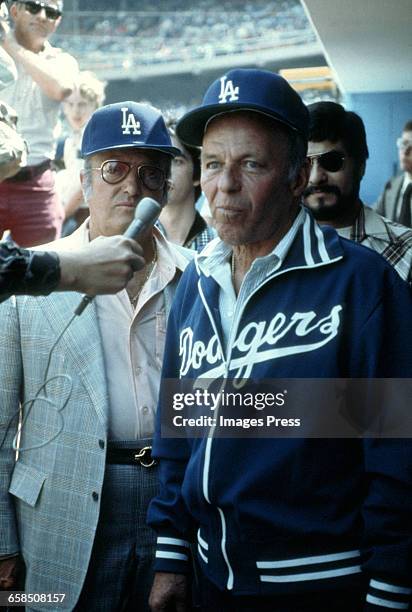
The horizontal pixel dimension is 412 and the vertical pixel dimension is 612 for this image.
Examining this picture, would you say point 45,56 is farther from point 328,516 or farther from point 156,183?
point 328,516

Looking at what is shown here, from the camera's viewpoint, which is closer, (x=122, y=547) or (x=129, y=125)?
(x=122, y=547)

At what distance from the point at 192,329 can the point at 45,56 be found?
2.19 m

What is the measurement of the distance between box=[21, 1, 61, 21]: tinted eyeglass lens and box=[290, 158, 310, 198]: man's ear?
73.9 inches

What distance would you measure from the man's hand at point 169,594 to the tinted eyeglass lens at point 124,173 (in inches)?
36.8

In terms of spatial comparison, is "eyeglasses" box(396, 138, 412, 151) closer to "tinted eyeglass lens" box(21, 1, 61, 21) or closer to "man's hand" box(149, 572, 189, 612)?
"tinted eyeglass lens" box(21, 1, 61, 21)

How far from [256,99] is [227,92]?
2.7 inches

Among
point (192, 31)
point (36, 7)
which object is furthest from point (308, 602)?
point (192, 31)

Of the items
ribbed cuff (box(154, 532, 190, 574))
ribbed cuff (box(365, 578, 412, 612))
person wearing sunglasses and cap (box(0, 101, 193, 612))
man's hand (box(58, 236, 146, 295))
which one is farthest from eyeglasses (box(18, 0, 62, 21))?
ribbed cuff (box(365, 578, 412, 612))

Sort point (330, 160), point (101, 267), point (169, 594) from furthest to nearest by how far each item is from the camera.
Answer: point (330, 160) → point (169, 594) → point (101, 267)

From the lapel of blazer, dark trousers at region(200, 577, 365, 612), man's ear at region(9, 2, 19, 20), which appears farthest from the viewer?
man's ear at region(9, 2, 19, 20)

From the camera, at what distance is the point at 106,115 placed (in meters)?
2.23

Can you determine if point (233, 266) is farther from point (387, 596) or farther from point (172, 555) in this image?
point (387, 596)

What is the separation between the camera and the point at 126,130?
2.19 m

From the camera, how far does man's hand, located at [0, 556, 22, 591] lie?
2068 mm
